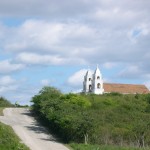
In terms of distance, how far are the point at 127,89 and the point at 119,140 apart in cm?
6039

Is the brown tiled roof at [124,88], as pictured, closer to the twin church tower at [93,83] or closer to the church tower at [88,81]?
the twin church tower at [93,83]

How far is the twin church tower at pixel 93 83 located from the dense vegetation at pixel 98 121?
139 ft

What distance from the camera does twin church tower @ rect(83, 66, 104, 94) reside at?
335 ft

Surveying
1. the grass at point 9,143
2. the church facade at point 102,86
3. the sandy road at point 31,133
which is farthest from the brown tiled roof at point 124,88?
the grass at point 9,143

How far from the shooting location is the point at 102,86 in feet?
333

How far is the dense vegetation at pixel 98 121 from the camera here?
122 feet

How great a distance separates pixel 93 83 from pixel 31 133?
207 feet

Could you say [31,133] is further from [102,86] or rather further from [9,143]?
[102,86]

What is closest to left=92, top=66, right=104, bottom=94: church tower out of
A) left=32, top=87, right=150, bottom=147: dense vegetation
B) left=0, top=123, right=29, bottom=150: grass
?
left=32, top=87, right=150, bottom=147: dense vegetation

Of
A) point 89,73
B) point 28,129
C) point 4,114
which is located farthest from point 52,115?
point 89,73

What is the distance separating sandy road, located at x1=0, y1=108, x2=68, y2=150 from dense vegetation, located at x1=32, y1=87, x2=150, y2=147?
49.6 inches

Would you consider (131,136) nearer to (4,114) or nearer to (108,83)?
(4,114)

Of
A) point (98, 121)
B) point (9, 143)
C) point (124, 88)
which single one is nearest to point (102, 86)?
point (124, 88)

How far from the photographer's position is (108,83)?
101500 mm
